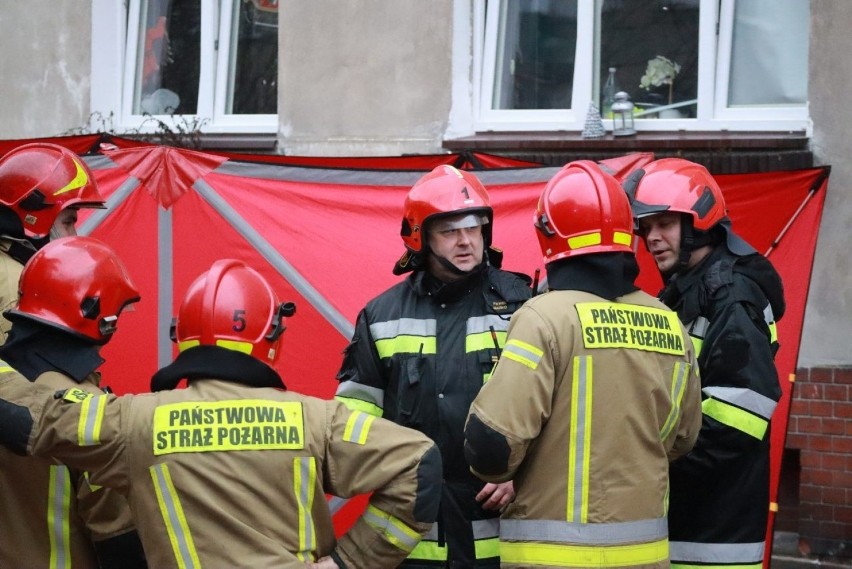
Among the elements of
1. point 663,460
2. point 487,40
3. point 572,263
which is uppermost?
point 487,40

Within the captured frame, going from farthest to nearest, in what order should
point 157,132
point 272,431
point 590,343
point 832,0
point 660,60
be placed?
point 157,132 → point 660,60 → point 832,0 → point 590,343 → point 272,431

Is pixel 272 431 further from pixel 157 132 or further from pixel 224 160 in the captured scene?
pixel 157 132

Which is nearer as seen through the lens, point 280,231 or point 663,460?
point 663,460

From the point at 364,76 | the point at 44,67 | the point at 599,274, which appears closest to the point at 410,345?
A: the point at 599,274

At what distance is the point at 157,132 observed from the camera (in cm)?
766

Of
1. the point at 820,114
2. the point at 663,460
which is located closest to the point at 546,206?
the point at 663,460

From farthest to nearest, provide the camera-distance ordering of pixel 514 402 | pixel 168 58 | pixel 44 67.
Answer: pixel 168 58 < pixel 44 67 < pixel 514 402

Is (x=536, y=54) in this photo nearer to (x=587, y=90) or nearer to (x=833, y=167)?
(x=587, y=90)

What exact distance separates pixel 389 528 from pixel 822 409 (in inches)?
144

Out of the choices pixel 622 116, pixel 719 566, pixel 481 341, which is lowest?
pixel 719 566

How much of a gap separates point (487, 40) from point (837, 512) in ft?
10.9

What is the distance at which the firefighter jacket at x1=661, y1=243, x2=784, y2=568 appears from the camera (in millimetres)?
3605

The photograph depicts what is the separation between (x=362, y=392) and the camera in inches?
151

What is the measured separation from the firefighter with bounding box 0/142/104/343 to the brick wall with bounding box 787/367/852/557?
3708 millimetres
